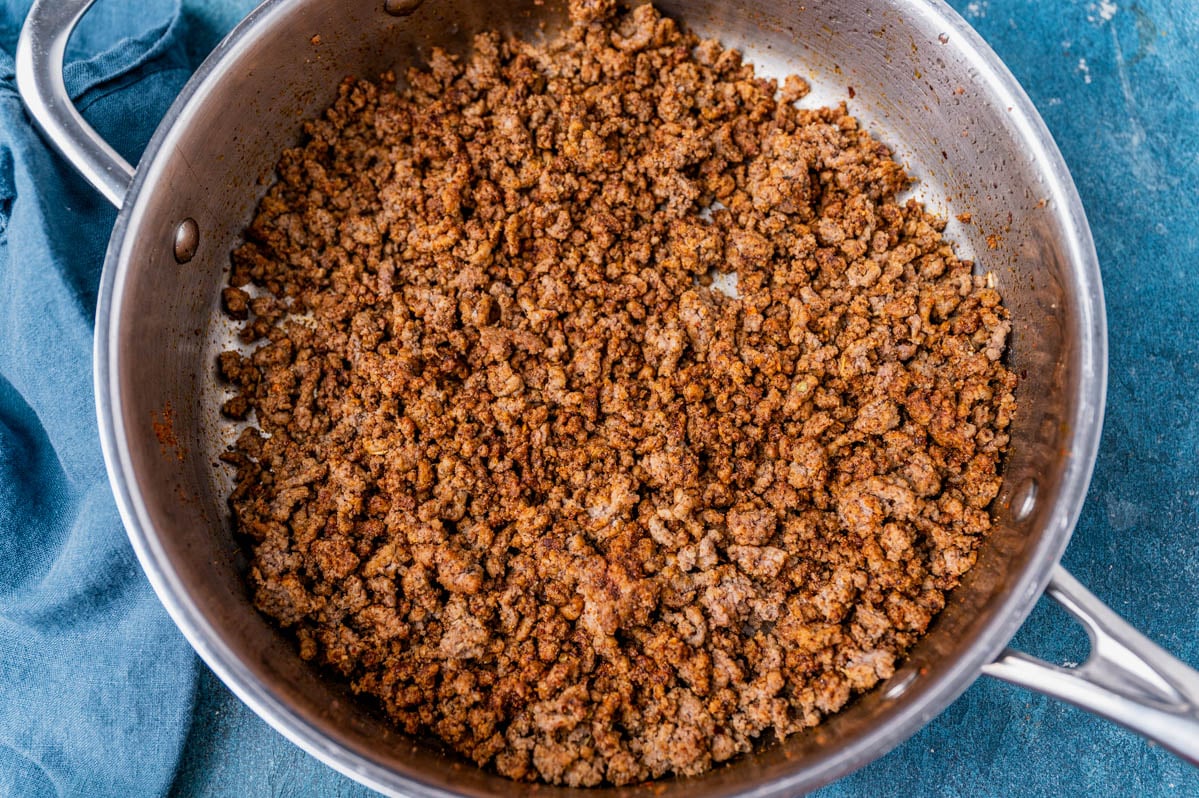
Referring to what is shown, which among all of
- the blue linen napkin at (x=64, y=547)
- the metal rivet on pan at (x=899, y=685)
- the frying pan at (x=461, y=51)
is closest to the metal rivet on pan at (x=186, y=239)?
the frying pan at (x=461, y=51)

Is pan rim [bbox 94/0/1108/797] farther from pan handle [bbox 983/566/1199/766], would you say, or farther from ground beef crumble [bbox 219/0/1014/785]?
ground beef crumble [bbox 219/0/1014/785]

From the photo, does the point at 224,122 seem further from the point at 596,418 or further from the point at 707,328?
the point at 707,328

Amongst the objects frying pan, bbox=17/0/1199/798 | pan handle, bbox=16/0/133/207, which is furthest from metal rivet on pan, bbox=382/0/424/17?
pan handle, bbox=16/0/133/207

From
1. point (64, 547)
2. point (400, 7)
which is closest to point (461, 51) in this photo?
point (400, 7)

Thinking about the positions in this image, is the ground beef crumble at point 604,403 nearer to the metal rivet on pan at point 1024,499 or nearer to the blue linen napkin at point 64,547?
the metal rivet on pan at point 1024,499

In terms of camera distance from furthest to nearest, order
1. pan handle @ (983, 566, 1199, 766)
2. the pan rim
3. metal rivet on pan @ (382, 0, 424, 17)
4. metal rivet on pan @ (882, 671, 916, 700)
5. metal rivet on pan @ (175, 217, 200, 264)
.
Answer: metal rivet on pan @ (382, 0, 424, 17)
metal rivet on pan @ (175, 217, 200, 264)
metal rivet on pan @ (882, 671, 916, 700)
the pan rim
pan handle @ (983, 566, 1199, 766)

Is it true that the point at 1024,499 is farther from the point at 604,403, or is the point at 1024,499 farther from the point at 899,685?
the point at 604,403

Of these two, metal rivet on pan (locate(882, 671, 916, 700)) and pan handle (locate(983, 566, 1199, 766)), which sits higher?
pan handle (locate(983, 566, 1199, 766))
